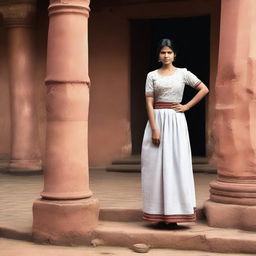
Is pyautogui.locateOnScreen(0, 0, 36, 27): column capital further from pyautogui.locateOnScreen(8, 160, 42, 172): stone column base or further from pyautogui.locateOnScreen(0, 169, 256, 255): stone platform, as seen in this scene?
pyautogui.locateOnScreen(0, 169, 256, 255): stone platform

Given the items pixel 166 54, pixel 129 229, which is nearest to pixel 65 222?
pixel 129 229

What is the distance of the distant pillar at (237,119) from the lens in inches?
236

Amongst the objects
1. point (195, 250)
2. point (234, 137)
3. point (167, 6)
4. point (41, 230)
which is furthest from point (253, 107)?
point (167, 6)

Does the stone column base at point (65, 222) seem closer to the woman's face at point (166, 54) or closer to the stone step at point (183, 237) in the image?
the stone step at point (183, 237)

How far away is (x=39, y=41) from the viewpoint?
1162 cm

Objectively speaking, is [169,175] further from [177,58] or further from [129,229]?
[177,58]

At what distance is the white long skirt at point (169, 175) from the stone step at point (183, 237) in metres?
0.16

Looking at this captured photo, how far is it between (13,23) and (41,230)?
19.8 ft

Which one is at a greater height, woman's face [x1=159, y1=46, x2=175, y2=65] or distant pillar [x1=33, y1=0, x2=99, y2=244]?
woman's face [x1=159, y1=46, x2=175, y2=65]

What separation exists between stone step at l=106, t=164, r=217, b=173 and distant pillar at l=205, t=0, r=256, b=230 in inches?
170

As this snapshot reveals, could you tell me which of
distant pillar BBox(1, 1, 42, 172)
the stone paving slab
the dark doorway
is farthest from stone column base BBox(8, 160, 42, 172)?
the dark doorway

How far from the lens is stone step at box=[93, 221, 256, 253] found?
18.2 feet

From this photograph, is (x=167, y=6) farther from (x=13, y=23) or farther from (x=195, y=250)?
(x=195, y=250)

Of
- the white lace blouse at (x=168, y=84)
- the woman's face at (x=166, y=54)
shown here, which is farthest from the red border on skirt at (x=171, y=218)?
the woman's face at (x=166, y=54)
